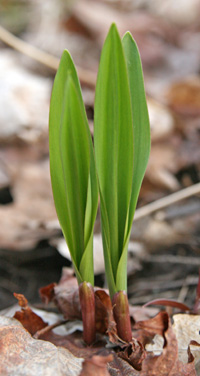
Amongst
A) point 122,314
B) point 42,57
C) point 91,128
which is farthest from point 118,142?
point 42,57

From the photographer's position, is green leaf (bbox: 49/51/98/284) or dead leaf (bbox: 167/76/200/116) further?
dead leaf (bbox: 167/76/200/116)

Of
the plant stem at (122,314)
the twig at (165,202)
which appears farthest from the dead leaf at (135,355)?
the twig at (165,202)

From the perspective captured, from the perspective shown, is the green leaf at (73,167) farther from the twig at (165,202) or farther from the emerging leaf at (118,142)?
the twig at (165,202)

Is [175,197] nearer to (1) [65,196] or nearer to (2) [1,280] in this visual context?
(2) [1,280]

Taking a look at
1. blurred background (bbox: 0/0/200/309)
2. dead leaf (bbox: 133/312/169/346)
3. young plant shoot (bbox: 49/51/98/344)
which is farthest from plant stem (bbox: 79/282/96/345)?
blurred background (bbox: 0/0/200/309)

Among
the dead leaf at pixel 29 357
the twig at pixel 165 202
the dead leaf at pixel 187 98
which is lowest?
the twig at pixel 165 202

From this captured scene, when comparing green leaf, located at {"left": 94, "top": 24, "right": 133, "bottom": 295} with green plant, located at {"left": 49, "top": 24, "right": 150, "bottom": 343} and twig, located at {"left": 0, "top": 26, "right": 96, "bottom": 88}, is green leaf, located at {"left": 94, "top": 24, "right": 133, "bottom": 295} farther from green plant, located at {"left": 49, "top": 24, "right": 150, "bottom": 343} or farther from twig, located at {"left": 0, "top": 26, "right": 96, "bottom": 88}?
twig, located at {"left": 0, "top": 26, "right": 96, "bottom": 88}

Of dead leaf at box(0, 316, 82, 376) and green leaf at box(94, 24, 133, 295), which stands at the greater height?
green leaf at box(94, 24, 133, 295)
